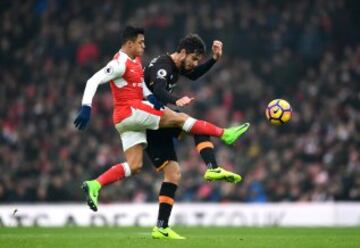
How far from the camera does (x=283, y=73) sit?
75.5ft

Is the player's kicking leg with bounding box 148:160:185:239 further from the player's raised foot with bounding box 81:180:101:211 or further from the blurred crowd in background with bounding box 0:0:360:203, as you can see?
the blurred crowd in background with bounding box 0:0:360:203

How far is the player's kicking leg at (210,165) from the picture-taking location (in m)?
11.2

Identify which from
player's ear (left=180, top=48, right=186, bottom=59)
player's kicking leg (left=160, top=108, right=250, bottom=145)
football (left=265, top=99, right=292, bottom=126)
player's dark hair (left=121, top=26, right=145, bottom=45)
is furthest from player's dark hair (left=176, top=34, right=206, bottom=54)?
football (left=265, top=99, right=292, bottom=126)

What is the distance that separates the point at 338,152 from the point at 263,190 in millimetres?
1789

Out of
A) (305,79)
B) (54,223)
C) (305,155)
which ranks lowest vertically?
(54,223)

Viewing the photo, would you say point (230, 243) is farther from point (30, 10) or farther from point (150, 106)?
point (30, 10)

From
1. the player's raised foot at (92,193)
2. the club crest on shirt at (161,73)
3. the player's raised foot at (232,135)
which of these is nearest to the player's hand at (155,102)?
the club crest on shirt at (161,73)

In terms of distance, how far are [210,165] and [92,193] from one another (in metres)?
1.41

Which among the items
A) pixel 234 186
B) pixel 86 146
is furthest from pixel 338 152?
pixel 86 146

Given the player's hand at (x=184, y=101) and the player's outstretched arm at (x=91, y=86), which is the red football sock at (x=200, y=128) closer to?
the player's hand at (x=184, y=101)

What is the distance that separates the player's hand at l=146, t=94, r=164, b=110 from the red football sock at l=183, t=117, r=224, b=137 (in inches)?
14.7

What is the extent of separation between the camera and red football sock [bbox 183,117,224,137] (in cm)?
1165

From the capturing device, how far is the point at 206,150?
38.2 feet

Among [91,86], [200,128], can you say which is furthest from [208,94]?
[91,86]
